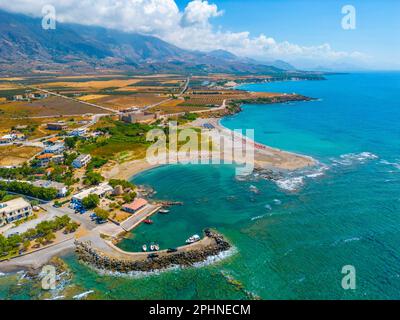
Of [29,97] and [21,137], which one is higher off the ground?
[29,97]

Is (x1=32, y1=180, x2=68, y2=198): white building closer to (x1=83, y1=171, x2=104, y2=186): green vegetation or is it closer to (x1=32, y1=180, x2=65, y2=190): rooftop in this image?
(x1=32, y1=180, x2=65, y2=190): rooftop

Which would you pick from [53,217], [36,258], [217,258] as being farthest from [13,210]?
[217,258]

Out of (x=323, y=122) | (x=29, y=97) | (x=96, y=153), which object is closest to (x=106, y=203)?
(x=96, y=153)

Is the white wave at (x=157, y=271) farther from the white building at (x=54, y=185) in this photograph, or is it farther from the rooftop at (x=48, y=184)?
the rooftop at (x=48, y=184)

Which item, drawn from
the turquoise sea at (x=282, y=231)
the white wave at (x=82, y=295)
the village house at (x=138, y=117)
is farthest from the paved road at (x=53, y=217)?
the village house at (x=138, y=117)

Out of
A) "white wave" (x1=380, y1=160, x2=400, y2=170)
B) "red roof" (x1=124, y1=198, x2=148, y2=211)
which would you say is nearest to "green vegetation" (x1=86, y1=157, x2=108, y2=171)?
"red roof" (x1=124, y1=198, x2=148, y2=211)

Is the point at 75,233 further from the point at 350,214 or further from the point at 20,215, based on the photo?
the point at 350,214

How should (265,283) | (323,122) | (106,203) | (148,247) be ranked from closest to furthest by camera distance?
1. (265,283)
2. (148,247)
3. (106,203)
4. (323,122)
